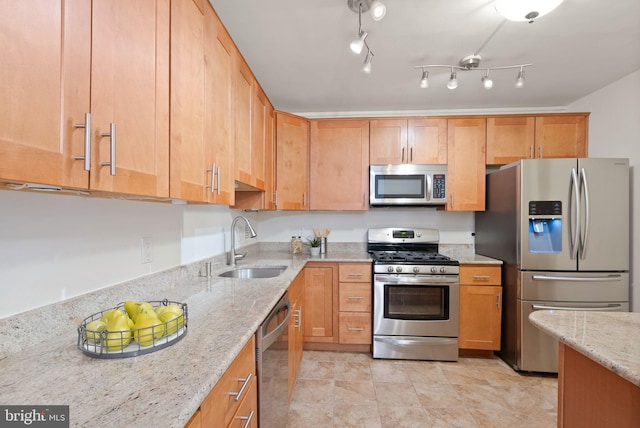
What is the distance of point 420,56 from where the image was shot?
2.05 m

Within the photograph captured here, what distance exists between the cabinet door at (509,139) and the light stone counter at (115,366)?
8.97 ft

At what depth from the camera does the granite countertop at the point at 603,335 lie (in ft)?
2.56

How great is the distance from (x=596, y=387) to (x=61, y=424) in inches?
58.2

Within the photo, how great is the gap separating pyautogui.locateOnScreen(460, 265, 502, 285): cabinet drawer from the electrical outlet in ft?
8.14

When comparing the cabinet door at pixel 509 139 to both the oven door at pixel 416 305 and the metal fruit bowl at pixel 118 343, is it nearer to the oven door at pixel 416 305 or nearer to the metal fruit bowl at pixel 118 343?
the oven door at pixel 416 305

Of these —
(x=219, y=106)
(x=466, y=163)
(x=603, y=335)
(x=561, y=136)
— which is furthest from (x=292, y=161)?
(x=561, y=136)

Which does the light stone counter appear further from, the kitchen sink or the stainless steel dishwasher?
the kitchen sink

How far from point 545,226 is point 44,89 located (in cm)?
302

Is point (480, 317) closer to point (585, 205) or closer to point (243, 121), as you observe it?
point (585, 205)

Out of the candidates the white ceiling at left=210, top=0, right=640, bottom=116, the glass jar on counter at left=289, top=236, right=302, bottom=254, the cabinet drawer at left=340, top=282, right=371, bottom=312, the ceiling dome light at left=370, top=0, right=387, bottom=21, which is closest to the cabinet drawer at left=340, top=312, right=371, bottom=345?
the cabinet drawer at left=340, top=282, right=371, bottom=312

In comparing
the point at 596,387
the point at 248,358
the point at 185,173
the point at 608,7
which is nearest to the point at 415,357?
the point at 596,387

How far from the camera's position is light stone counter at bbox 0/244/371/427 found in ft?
1.92

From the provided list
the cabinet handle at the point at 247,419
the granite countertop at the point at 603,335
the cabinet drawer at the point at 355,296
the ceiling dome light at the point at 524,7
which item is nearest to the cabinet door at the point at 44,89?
the cabinet handle at the point at 247,419

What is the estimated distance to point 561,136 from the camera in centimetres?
273
